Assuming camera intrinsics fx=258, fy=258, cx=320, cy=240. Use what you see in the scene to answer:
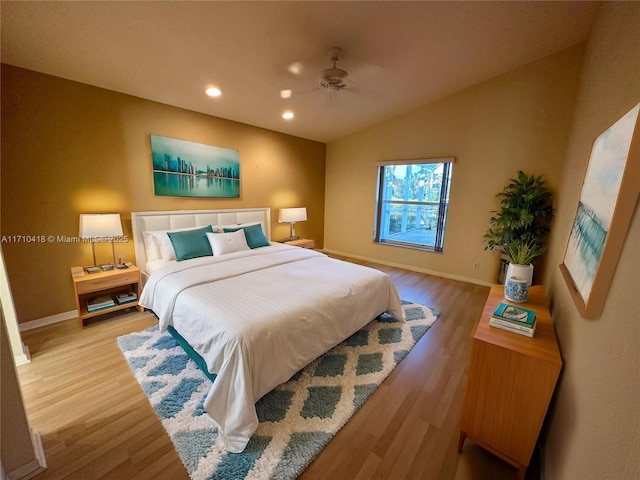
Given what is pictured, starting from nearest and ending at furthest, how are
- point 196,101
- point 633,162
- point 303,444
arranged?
point 633,162 → point 303,444 → point 196,101

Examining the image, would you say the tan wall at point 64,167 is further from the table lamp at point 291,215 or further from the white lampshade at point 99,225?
the table lamp at point 291,215

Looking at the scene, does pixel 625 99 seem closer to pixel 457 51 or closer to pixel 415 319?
pixel 457 51

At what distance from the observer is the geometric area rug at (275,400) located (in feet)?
4.46

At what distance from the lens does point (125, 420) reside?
1604 millimetres

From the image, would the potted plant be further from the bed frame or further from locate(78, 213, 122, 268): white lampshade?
locate(78, 213, 122, 268): white lampshade

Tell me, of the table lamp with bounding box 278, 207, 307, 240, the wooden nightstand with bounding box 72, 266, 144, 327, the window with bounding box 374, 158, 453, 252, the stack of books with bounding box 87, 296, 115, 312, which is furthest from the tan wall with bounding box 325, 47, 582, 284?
the stack of books with bounding box 87, 296, 115, 312

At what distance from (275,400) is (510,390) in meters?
1.37

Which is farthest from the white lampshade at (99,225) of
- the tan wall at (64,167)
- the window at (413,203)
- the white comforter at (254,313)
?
the window at (413,203)

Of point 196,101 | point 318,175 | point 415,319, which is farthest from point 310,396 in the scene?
point 318,175

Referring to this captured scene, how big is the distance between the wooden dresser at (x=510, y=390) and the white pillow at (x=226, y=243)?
107 inches

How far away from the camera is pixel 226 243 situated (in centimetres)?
320

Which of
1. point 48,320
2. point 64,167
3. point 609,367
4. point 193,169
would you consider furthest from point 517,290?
point 48,320

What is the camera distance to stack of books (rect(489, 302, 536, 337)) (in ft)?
4.42

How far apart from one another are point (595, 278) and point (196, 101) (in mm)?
3885
